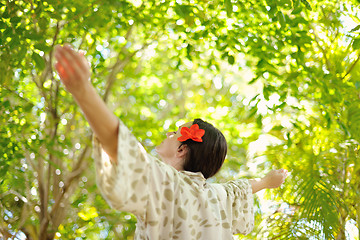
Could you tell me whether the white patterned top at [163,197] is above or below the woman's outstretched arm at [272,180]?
above

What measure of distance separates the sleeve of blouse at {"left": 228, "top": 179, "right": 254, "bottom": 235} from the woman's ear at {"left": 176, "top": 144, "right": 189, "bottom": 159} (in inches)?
Answer: 9.5

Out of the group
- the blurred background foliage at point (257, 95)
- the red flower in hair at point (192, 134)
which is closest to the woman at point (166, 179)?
the red flower in hair at point (192, 134)

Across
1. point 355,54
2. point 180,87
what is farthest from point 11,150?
point 180,87

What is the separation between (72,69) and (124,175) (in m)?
0.29

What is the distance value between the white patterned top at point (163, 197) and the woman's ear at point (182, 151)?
0.10m

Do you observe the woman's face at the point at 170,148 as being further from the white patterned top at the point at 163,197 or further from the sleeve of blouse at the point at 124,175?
the sleeve of blouse at the point at 124,175

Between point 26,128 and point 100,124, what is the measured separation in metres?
2.28

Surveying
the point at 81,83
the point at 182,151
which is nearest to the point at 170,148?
the point at 182,151

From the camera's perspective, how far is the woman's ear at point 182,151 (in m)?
1.48

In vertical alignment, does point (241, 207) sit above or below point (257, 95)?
below

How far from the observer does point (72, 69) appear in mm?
934

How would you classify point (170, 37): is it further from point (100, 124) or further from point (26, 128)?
point (100, 124)

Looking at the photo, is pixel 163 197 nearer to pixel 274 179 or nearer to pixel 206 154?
pixel 206 154

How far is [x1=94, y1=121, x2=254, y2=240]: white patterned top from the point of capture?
3.34 feet
